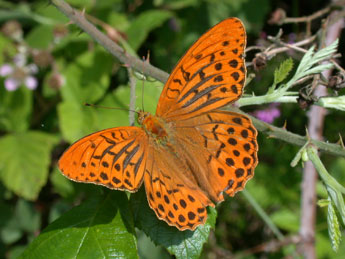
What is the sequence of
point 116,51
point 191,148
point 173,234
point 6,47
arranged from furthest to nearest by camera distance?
point 6,47 → point 116,51 → point 191,148 → point 173,234

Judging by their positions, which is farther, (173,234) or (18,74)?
(18,74)

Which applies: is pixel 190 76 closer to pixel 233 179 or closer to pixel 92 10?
pixel 233 179

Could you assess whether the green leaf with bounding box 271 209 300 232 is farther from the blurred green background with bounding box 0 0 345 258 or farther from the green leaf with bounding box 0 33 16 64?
the green leaf with bounding box 0 33 16 64

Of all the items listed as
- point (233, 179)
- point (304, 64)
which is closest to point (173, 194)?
point (233, 179)

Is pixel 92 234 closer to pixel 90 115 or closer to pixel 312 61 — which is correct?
pixel 312 61

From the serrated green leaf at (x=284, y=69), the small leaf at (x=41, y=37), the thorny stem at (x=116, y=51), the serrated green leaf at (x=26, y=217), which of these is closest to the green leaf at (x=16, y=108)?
the small leaf at (x=41, y=37)

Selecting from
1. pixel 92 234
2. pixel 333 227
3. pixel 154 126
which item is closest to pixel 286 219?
pixel 333 227
